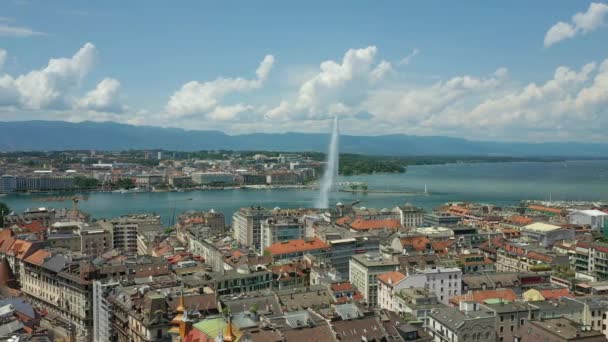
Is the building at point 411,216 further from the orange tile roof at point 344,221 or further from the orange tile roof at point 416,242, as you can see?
the orange tile roof at point 416,242

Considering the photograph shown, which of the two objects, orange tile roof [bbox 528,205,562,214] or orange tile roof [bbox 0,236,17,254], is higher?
orange tile roof [bbox 0,236,17,254]

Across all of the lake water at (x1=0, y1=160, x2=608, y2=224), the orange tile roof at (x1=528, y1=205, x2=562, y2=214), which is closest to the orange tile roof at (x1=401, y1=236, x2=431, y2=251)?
the orange tile roof at (x1=528, y1=205, x2=562, y2=214)

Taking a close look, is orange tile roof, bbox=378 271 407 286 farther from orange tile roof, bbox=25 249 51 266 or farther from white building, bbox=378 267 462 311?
orange tile roof, bbox=25 249 51 266

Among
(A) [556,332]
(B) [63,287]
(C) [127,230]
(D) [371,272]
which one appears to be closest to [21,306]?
(B) [63,287]

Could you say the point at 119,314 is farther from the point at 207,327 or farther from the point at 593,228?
the point at 593,228

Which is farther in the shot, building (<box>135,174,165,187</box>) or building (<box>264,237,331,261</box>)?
building (<box>135,174,165,187</box>)

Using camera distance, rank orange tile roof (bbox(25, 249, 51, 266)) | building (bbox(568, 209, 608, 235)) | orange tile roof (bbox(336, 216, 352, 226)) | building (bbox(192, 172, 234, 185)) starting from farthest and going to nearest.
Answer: building (bbox(192, 172, 234, 185)) → building (bbox(568, 209, 608, 235)) → orange tile roof (bbox(336, 216, 352, 226)) → orange tile roof (bbox(25, 249, 51, 266))
